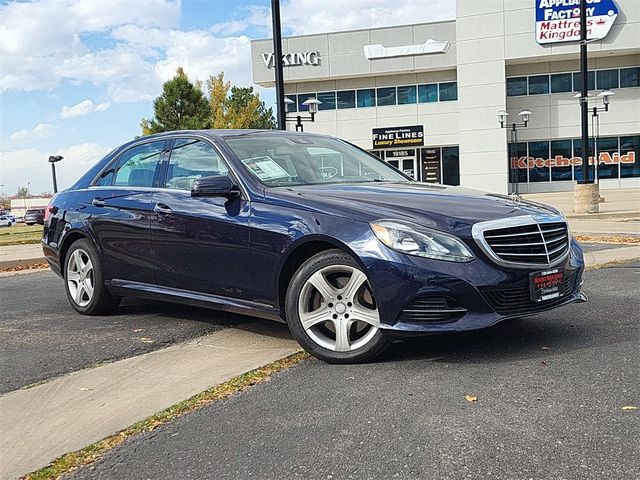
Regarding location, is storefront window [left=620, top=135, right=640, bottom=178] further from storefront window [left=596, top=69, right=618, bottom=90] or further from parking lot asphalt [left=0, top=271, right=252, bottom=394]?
parking lot asphalt [left=0, top=271, right=252, bottom=394]

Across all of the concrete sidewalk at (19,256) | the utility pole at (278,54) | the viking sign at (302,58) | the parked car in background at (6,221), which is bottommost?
the parked car in background at (6,221)

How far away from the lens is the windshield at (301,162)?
16.4 ft

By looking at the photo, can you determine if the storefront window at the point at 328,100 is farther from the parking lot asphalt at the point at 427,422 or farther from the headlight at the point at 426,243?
the headlight at the point at 426,243

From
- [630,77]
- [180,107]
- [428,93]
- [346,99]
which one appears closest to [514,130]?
[428,93]

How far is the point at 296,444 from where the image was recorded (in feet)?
9.75

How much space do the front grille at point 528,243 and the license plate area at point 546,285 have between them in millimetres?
74

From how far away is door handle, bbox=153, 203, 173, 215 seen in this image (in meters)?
5.22

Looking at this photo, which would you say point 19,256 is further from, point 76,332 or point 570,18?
point 570,18

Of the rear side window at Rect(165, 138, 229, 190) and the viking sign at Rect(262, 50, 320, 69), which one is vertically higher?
the viking sign at Rect(262, 50, 320, 69)

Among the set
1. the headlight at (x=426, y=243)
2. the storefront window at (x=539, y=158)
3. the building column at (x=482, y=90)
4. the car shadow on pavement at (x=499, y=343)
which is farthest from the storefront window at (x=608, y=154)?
the headlight at (x=426, y=243)

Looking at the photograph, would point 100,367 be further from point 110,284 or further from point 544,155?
point 544,155

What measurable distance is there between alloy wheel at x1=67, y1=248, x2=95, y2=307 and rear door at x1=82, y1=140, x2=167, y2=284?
1.00 feet

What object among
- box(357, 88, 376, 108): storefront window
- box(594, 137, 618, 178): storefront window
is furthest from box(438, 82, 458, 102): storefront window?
box(594, 137, 618, 178): storefront window

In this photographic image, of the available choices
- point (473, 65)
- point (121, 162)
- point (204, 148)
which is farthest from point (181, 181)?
point (473, 65)
